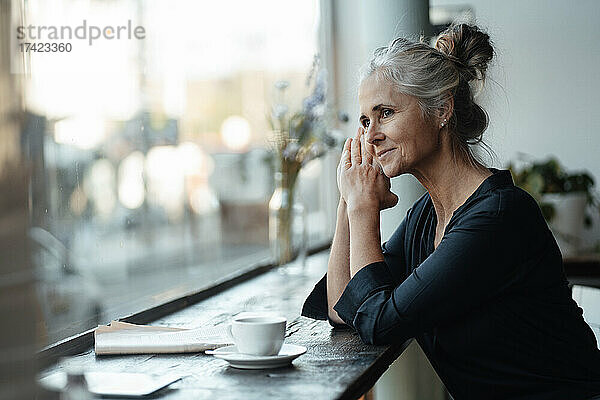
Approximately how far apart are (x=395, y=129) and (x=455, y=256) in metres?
0.31

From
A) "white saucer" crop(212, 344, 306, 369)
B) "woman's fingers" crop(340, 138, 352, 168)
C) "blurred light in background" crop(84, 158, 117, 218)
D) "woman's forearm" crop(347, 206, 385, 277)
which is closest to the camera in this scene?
"white saucer" crop(212, 344, 306, 369)

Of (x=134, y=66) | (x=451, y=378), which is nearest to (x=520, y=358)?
(x=451, y=378)

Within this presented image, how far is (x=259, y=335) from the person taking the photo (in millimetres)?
1374

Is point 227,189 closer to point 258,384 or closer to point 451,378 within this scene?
point 451,378

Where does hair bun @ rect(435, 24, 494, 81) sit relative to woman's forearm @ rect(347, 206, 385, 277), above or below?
above

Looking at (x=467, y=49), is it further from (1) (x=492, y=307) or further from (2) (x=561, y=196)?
(2) (x=561, y=196)

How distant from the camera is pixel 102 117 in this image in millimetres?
2336

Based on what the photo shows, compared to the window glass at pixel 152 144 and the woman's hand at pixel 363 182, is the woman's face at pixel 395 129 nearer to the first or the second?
the woman's hand at pixel 363 182

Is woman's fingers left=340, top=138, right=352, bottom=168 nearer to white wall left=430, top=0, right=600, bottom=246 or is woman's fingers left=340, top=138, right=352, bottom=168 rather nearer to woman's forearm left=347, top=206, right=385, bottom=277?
woman's forearm left=347, top=206, right=385, bottom=277

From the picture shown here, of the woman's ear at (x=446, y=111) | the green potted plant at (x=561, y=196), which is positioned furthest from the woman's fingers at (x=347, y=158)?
the green potted plant at (x=561, y=196)

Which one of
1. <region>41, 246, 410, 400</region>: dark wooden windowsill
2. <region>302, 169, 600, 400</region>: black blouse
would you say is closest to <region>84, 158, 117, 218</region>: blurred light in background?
<region>41, 246, 410, 400</region>: dark wooden windowsill

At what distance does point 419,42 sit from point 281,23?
1.85 metres

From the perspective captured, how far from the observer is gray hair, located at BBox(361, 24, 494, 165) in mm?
1663

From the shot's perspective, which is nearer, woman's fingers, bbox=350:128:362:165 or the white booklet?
the white booklet
